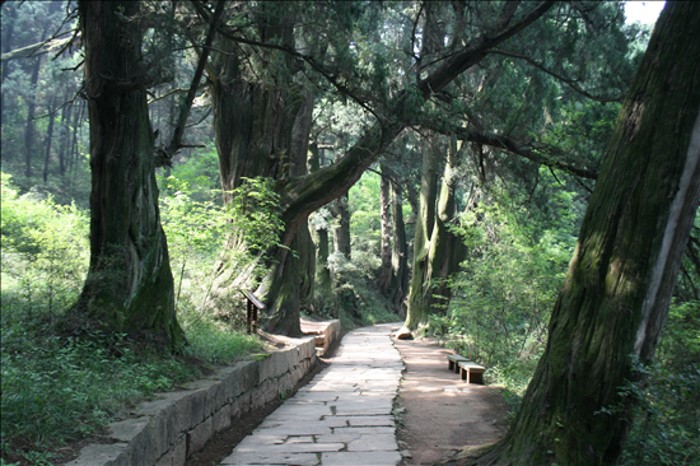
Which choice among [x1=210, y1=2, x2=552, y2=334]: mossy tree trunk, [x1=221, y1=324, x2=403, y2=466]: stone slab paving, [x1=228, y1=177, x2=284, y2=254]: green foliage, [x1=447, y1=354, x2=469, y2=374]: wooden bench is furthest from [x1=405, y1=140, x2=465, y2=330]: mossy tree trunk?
[x1=228, y1=177, x2=284, y2=254]: green foliage

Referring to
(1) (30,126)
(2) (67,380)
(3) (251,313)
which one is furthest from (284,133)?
(1) (30,126)

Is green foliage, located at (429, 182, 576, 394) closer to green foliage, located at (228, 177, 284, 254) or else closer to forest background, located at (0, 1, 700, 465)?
forest background, located at (0, 1, 700, 465)

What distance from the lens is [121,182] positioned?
20.9 feet

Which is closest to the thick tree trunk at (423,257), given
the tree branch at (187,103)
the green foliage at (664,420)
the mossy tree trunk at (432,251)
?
the mossy tree trunk at (432,251)

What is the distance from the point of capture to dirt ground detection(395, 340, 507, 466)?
5.71 meters

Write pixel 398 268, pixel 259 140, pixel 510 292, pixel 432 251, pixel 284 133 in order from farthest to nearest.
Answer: pixel 398 268
pixel 432 251
pixel 284 133
pixel 259 140
pixel 510 292

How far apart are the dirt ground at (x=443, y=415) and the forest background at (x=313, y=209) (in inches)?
22.9

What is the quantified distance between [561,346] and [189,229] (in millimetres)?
6323

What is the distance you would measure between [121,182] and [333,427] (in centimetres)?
347

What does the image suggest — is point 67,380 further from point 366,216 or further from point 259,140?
point 366,216

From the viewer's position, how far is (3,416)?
3381 mm

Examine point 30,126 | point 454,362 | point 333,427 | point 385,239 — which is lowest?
point 333,427

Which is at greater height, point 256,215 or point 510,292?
point 256,215

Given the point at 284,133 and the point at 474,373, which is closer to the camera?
the point at 474,373
